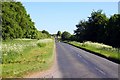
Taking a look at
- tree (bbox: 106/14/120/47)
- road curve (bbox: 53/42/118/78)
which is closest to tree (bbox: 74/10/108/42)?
tree (bbox: 106/14/120/47)

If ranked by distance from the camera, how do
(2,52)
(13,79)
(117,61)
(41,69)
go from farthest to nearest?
→ (117,61) < (2,52) < (41,69) < (13,79)

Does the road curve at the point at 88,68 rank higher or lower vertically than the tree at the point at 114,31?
lower

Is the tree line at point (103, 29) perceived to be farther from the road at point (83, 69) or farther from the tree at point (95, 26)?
the road at point (83, 69)

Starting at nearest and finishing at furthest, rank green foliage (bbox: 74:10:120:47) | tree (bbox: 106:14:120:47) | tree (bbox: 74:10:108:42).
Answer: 1. tree (bbox: 106:14:120:47)
2. green foliage (bbox: 74:10:120:47)
3. tree (bbox: 74:10:108:42)

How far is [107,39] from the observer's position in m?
85.4

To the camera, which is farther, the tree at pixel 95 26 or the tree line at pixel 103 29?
the tree at pixel 95 26

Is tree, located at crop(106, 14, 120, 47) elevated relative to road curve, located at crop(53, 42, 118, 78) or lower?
elevated

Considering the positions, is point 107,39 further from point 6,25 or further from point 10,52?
point 10,52

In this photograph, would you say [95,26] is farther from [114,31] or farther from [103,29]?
[114,31]

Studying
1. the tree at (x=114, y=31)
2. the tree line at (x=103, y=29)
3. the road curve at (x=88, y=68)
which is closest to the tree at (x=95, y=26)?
the tree line at (x=103, y=29)

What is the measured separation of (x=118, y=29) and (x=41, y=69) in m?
56.1

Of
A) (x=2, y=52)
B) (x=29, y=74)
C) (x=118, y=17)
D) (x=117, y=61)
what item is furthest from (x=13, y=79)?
(x=118, y=17)

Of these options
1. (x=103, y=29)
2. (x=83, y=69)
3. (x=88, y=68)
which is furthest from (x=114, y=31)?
(x=83, y=69)

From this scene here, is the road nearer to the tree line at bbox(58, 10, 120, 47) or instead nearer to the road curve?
the road curve
